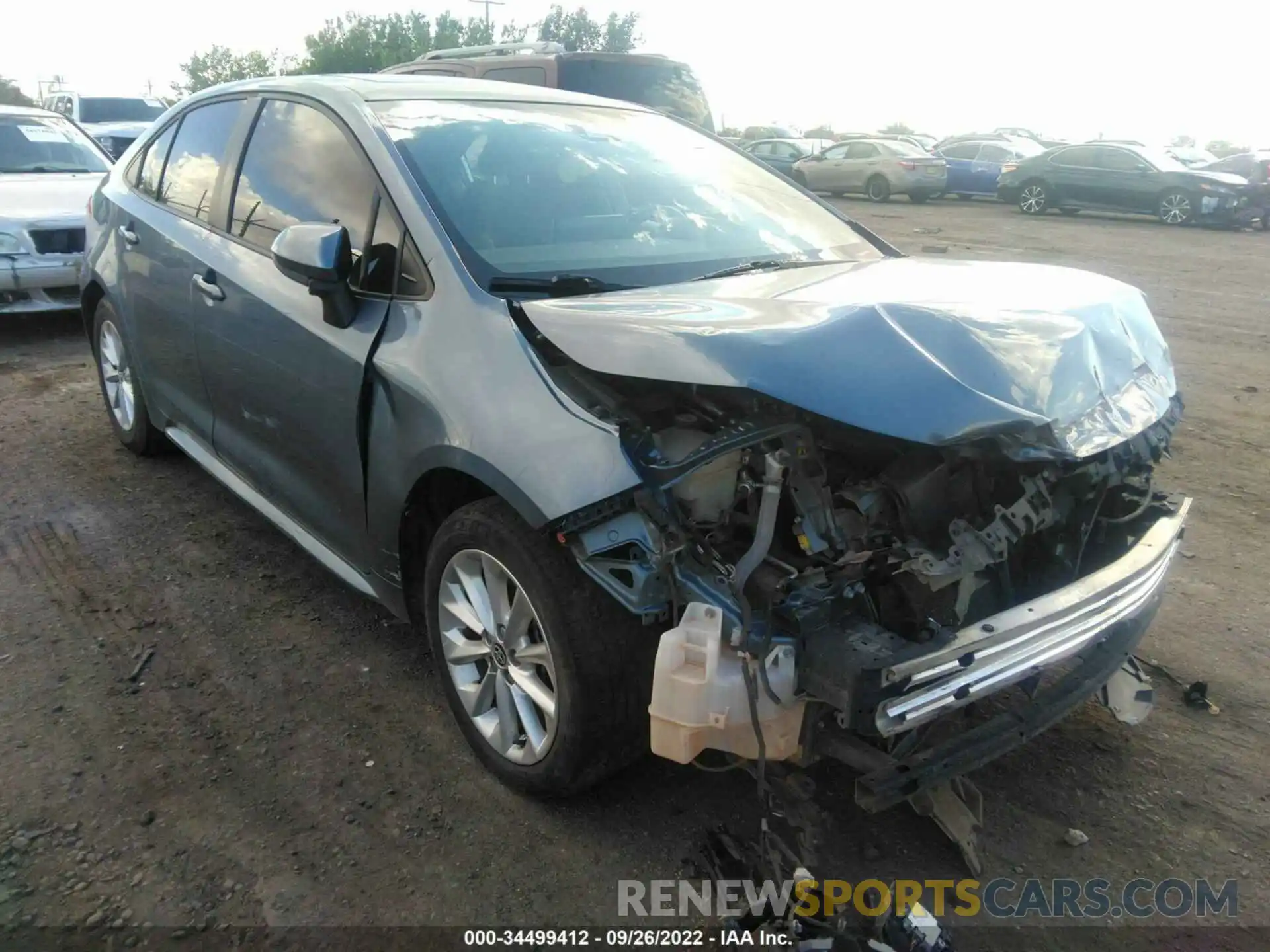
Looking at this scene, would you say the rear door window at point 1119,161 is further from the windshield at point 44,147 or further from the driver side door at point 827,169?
the windshield at point 44,147

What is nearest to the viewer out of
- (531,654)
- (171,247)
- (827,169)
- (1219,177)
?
(531,654)

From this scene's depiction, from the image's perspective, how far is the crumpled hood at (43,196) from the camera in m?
7.37

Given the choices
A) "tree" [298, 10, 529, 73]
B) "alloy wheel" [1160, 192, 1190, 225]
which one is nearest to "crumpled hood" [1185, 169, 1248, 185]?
"alloy wheel" [1160, 192, 1190, 225]

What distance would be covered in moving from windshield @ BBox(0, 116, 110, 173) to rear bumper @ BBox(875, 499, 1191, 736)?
29.9 ft

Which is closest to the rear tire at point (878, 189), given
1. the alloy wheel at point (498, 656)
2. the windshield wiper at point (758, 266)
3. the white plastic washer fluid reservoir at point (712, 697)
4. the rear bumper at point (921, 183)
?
the rear bumper at point (921, 183)

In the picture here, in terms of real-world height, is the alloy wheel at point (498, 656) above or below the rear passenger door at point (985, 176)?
above

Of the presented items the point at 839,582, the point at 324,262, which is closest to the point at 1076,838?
the point at 839,582

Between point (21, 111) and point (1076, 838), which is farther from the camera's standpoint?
point (21, 111)

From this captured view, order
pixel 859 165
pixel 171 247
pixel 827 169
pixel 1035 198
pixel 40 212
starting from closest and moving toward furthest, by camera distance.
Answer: pixel 171 247
pixel 40 212
pixel 1035 198
pixel 859 165
pixel 827 169

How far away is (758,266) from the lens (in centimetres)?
316

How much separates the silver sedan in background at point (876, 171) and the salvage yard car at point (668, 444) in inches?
781

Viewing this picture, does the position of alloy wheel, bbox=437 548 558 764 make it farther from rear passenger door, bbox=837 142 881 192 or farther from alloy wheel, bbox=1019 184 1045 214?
rear passenger door, bbox=837 142 881 192

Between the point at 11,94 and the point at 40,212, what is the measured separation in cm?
5903

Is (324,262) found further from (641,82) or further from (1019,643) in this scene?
(641,82)
